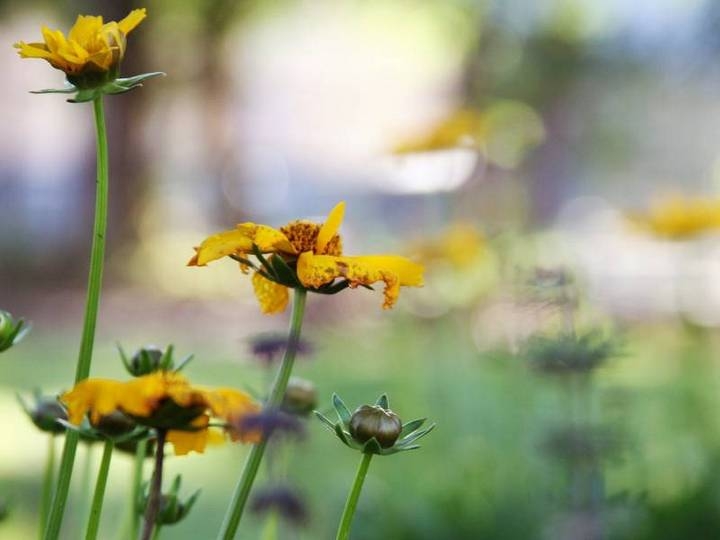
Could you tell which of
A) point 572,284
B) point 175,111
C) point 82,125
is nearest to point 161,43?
point 82,125

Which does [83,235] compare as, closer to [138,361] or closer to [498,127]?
[498,127]

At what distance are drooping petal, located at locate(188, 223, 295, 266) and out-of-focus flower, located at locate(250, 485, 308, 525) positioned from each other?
0.43 feet

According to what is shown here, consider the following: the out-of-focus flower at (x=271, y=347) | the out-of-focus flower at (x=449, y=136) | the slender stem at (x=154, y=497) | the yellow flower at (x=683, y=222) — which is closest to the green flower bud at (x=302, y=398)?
the out-of-focus flower at (x=271, y=347)

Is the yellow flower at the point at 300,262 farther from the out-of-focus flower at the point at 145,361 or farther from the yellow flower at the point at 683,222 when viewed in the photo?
the yellow flower at the point at 683,222

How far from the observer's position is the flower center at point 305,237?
657mm

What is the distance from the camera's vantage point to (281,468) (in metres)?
0.85

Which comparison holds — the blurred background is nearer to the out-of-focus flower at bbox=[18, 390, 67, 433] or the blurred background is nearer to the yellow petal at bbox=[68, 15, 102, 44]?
the out-of-focus flower at bbox=[18, 390, 67, 433]

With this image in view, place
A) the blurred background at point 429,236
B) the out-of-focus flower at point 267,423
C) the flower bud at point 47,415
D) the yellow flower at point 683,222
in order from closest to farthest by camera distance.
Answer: the out-of-focus flower at point 267,423, the flower bud at point 47,415, the blurred background at point 429,236, the yellow flower at point 683,222

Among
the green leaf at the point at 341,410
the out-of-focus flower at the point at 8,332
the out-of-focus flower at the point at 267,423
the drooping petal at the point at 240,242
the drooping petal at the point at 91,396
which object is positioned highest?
the drooping petal at the point at 240,242

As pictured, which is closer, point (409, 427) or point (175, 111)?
point (409, 427)

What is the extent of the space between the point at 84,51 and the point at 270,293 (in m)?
0.17

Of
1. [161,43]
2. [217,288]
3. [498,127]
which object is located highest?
[161,43]

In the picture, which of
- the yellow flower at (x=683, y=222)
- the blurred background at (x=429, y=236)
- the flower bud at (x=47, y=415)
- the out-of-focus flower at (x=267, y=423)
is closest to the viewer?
the out-of-focus flower at (x=267, y=423)

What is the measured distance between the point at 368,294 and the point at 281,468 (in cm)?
427
